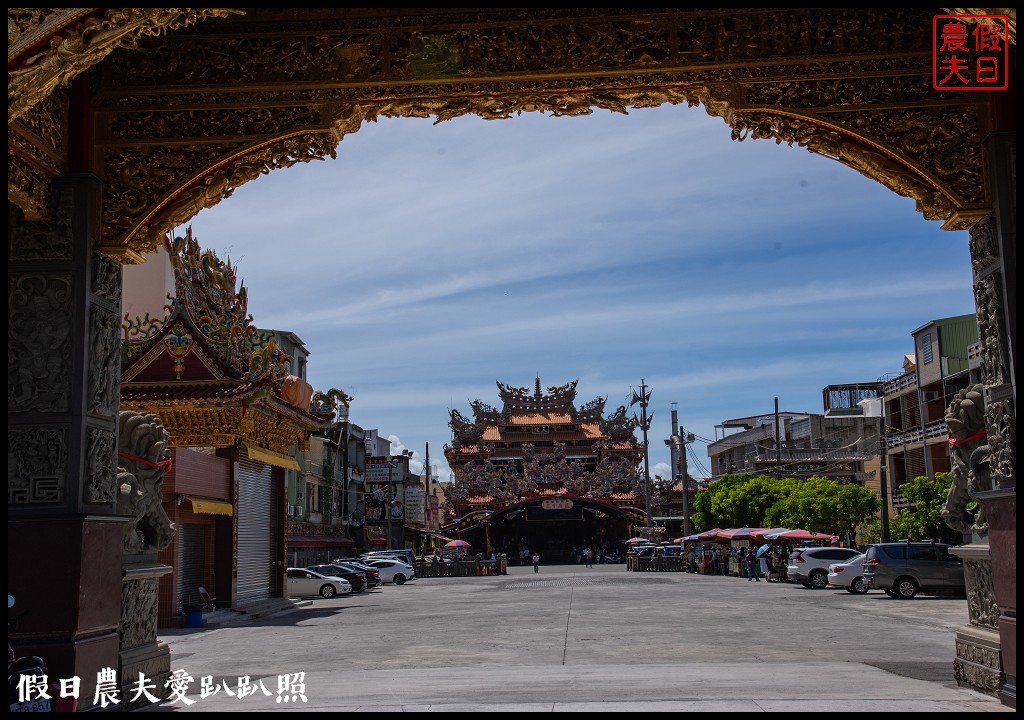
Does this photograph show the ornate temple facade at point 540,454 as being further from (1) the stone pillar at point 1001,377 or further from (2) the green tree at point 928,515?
(1) the stone pillar at point 1001,377

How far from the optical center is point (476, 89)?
9.07 meters

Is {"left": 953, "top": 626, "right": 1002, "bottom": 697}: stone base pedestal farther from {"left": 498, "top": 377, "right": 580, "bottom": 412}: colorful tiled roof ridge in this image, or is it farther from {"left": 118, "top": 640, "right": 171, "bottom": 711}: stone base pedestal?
{"left": 498, "top": 377, "right": 580, "bottom": 412}: colorful tiled roof ridge

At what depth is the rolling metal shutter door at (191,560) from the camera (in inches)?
813

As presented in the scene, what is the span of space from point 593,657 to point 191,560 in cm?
1234

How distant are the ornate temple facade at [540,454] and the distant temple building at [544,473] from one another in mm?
68

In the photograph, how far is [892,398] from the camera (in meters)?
49.0

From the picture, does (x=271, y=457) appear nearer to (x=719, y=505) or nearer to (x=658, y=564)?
(x=658, y=564)

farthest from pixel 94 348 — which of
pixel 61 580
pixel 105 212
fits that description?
pixel 61 580

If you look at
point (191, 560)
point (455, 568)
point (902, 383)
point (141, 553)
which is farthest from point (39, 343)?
point (902, 383)

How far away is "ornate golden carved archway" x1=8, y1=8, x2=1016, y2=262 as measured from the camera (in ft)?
29.1

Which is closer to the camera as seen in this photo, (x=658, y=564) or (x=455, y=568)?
(x=658, y=564)

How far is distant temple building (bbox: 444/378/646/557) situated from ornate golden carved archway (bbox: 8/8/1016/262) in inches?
2112

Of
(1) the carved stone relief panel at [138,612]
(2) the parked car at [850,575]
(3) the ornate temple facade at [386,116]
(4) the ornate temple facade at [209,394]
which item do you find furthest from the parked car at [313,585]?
(3) the ornate temple facade at [386,116]

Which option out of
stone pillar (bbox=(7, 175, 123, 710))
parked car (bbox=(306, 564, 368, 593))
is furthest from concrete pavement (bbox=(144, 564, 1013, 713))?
parked car (bbox=(306, 564, 368, 593))
